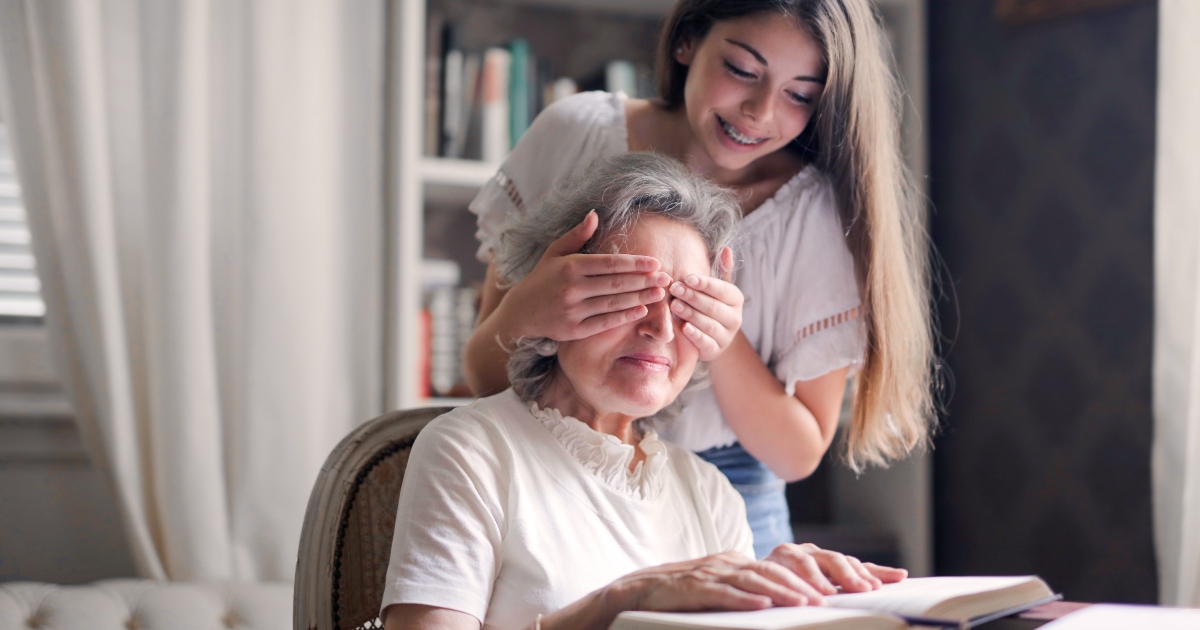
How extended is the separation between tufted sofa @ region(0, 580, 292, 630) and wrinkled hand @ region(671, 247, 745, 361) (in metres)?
1.12

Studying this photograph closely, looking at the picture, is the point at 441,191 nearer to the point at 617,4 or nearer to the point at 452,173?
the point at 452,173

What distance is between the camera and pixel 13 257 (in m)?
2.11

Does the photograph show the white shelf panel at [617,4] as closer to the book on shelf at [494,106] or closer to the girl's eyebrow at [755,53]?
the book on shelf at [494,106]

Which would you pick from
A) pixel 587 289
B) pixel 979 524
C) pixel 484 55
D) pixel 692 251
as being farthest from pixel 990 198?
pixel 587 289

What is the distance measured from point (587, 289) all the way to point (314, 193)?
1.38m

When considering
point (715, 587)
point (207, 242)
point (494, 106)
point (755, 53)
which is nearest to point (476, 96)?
point (494, 106)

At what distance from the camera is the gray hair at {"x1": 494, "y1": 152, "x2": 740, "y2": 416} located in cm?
104

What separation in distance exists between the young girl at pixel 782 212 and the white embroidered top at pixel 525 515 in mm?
132

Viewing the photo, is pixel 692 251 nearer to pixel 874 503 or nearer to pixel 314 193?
pixel 314 193

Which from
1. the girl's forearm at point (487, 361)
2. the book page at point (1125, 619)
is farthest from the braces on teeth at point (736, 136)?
the book page at point (1125, 619)

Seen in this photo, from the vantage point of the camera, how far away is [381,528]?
1.11 metres

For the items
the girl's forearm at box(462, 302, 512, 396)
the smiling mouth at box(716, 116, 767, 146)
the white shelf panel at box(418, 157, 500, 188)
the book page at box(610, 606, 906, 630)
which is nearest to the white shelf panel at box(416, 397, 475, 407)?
the white shelf panel at box(418, 157, 500, 188)

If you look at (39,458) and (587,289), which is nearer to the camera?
(587,289)

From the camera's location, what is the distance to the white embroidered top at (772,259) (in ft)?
4.17
